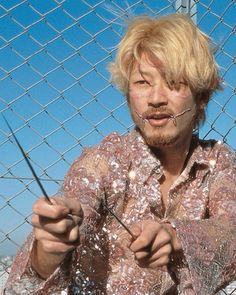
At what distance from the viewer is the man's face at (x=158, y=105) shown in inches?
63.1

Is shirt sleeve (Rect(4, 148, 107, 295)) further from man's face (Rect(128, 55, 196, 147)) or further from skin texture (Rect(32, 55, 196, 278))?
man's face (Rect(128, 55, 196, 147))

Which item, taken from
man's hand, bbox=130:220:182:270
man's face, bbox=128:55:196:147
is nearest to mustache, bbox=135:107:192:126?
man's face, bbox=128:55:196:147

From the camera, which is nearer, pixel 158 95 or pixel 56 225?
pixel 56 225

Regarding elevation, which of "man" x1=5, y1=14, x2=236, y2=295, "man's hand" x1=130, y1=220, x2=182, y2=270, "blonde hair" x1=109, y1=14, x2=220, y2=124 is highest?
"blonde hair" x1=109, y1=14, x2=220, y2=124

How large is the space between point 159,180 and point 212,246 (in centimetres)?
26

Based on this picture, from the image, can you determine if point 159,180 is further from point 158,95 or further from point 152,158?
point 158,95

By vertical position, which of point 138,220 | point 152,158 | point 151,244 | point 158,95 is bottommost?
point 151,244

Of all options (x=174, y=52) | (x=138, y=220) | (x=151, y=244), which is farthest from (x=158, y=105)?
(x=151, y=244)

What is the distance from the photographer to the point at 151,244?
1.18m

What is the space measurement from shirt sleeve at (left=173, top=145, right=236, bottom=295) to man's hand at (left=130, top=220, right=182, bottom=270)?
0.13 m

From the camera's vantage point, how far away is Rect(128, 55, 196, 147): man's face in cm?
160

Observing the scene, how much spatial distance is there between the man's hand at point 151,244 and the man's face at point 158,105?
0.38 meters

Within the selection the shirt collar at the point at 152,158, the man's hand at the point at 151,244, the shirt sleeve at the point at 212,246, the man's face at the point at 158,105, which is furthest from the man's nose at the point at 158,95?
the man's hand at the point at 151,244

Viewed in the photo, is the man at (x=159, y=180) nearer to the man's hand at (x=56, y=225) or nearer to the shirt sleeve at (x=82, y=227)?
the shirt sleeve at (x=82, y=227)
